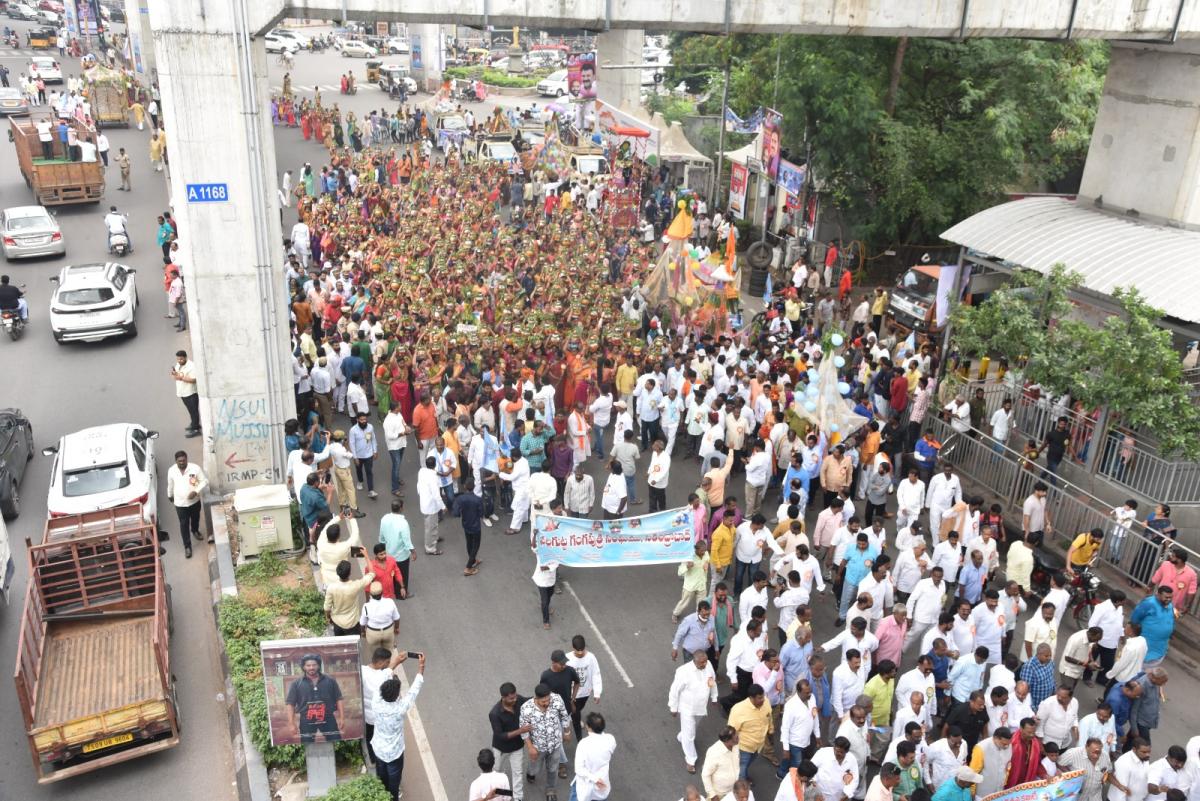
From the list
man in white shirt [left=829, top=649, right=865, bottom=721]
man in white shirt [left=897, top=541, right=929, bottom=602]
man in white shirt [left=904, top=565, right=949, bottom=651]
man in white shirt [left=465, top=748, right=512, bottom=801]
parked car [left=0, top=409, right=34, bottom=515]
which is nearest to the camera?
man in white shirt [left=465, top=748, right=512, bottom=801]

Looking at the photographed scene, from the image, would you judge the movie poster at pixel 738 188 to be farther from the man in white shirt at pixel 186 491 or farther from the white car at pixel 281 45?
the white car at pixel 281 45

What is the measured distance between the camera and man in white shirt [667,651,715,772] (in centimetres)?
985

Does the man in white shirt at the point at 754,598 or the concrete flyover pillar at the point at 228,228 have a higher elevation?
the concrete flyover pillar at the point at 228,228

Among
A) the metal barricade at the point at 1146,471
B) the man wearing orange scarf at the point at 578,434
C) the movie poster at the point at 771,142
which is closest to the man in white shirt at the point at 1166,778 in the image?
the metal barricade at the point at 1146,471

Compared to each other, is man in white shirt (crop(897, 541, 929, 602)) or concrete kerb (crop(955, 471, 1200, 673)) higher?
man in white shirt (crop(897, 541, 929, 602))

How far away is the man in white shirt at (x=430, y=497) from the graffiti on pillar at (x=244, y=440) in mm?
2883

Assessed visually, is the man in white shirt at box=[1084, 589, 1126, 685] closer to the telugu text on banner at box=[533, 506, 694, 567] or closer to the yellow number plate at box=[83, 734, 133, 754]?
the telugu text on banner at box=[533, 506, 694, 567]

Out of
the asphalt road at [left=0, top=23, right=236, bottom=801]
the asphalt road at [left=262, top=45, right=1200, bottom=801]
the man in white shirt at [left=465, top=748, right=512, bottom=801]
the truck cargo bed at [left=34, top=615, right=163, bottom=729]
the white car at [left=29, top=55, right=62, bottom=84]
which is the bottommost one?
the asphalt road at [left=0, top=23, right=236, bottom=801]

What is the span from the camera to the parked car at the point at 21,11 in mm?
91312

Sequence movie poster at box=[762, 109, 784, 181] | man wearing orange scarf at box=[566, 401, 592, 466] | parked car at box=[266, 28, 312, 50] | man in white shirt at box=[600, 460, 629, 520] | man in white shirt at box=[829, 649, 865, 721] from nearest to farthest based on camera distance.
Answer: man in white shirt at box=[829, 649, 865, 721] → man in white shirt at box=[600, 460, 629, 520] → man wearing orange scarf at box=[566, 401, 592, 466] → movie poster at box=[762, 109, 784, 181] → parked car at box=[266, 28, 312, 50]

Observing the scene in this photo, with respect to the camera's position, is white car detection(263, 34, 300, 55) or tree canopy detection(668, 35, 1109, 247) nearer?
tree canopy detection(668, 35, 1109, 247)

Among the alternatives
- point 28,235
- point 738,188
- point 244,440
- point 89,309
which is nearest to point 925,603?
point 244,440

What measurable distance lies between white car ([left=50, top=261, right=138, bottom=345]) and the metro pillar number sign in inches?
374

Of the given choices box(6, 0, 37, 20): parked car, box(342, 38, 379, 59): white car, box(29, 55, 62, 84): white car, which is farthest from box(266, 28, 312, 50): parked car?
box(6, 0, 37, 20): parked car
